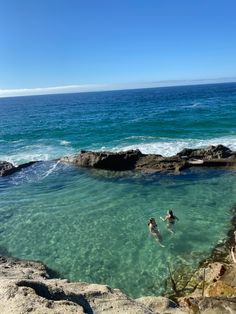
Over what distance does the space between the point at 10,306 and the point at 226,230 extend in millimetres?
11821

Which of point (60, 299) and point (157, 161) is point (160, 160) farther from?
point (60, 299)

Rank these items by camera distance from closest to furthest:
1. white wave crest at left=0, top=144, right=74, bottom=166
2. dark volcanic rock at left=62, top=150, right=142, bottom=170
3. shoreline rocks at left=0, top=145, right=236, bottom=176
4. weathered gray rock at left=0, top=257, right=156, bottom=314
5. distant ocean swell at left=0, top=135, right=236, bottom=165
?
weathered gray rock at left=0, top=257, right=156, bottom=314 < shoreline rocks at left=0, top=145, right=236, bottom=176 < dark volcanic rock at left=62, top=150, right=142, bottom=170 < distant ocean swell at left=0, top=135, right=236, bottom=165 < white wave crest at left=0, top=144, right=74, bottom=166

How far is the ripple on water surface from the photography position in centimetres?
1452

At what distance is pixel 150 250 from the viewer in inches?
608

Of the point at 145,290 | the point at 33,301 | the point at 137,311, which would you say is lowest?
the point at 145,290

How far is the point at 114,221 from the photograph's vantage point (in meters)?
18.6

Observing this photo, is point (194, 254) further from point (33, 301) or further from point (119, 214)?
point (33, 301)

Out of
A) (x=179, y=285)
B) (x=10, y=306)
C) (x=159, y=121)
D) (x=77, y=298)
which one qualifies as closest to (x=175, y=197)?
(x=179, y=285)

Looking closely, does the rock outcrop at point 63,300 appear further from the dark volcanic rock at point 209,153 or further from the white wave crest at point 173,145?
the white wave crest at point 173,145

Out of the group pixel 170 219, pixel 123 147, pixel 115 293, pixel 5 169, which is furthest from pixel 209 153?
pixel 115 293

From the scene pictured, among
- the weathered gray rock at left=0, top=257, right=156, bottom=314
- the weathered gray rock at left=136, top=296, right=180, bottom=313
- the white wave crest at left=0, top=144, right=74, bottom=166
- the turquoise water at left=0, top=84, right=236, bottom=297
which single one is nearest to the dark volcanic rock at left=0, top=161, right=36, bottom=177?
the turquoise water at left=0, top=84, right=236, bottom=297

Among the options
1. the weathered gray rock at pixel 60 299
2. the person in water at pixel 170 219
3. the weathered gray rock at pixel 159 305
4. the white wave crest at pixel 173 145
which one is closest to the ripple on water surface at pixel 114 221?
the person in water at pixel 170 219

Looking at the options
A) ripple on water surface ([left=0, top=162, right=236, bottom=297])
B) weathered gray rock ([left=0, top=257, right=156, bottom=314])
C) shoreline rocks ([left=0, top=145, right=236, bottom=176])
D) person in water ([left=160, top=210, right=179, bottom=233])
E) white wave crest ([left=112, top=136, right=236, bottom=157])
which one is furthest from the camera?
white wave crest ([left=112, top=136, right=236, bottom=157])

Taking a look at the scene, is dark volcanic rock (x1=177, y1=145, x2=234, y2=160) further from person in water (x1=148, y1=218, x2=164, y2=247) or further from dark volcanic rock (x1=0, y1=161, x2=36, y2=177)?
dark volcanic rock (x1=0, y1=161, x2=36, y2=177)
